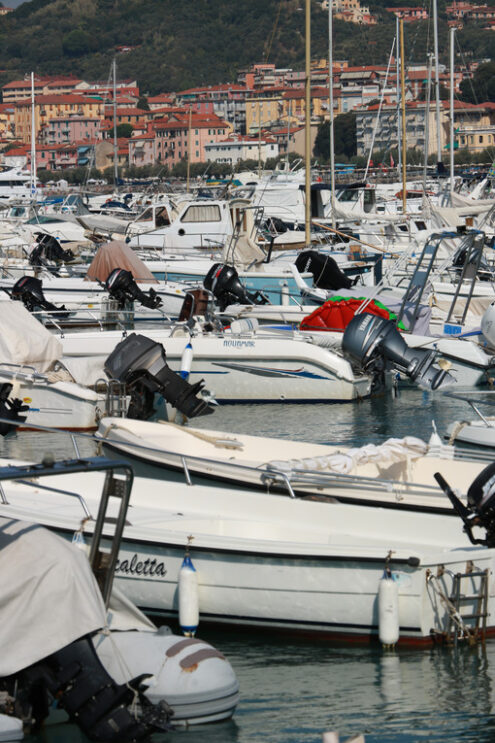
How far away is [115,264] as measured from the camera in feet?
69.2

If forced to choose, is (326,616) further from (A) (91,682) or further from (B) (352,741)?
(B) (352,741)

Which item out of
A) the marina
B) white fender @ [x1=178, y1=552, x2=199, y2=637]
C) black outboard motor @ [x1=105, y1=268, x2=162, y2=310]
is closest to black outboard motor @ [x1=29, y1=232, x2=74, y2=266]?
the marina

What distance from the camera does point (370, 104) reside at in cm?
14725

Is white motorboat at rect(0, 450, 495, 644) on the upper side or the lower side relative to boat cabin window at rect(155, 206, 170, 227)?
lower

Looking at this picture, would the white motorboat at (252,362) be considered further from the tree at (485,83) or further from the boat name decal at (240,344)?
the tree at (485,83)

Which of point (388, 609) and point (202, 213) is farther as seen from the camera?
point (202, 213)

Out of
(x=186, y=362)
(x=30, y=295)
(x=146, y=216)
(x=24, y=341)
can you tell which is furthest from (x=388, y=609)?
(x=146, y=216)

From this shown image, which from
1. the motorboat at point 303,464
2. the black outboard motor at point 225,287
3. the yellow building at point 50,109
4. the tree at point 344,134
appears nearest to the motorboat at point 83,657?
the motorboat at point 303,464

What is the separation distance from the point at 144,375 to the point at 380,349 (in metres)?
3.29

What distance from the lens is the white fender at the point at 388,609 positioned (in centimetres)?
738

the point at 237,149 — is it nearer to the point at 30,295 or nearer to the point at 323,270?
the point at 323,270

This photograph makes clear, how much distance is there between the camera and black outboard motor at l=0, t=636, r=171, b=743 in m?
5.88

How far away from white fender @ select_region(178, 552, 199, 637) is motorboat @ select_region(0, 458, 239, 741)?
122cm

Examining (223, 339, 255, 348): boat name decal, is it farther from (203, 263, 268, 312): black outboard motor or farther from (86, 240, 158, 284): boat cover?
(86, 240, 158, 284): boat cover
